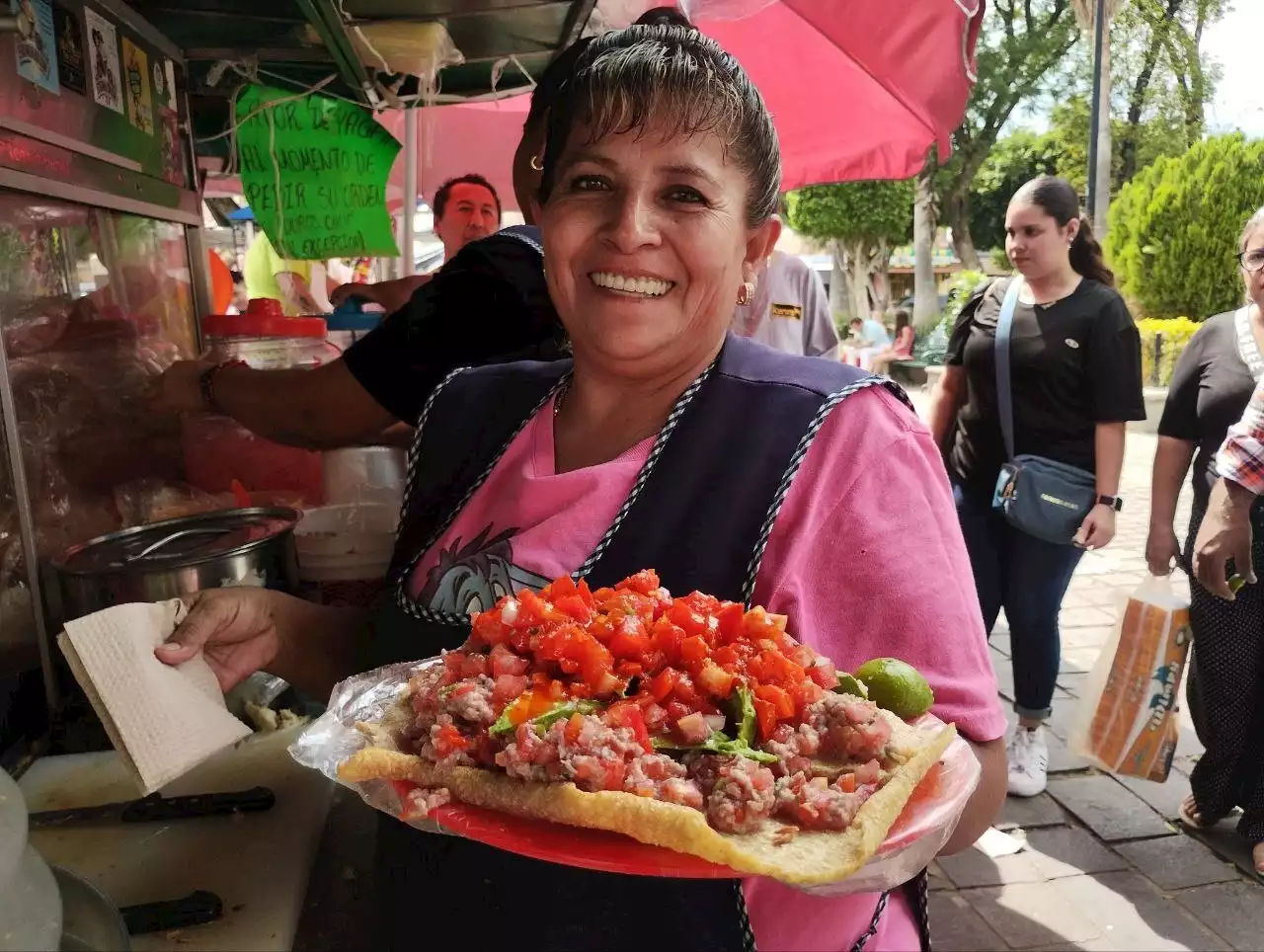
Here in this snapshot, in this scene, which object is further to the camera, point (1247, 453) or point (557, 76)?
point (1247, 453)

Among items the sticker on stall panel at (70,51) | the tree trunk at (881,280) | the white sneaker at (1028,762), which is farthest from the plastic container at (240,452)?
the tree trunk at (881,280)

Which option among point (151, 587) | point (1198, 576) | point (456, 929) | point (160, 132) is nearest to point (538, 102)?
point (151, 587)

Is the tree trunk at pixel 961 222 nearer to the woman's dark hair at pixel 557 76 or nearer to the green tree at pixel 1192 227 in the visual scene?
the green tree at pixel 1192 227

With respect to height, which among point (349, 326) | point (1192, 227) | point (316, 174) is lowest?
point (349, 326)

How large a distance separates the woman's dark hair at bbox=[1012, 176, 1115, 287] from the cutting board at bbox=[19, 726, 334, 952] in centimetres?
398

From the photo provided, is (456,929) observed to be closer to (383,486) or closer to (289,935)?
(289,935)

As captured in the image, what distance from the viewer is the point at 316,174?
4.09 meters

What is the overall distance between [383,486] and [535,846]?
1843mm

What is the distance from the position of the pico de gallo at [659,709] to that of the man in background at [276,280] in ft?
21.3

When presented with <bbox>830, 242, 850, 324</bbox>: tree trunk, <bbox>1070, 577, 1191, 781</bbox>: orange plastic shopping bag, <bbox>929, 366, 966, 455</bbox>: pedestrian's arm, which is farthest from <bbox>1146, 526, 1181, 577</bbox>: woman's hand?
<bbox>830, 242, 850, 324</bbox>: tree trunk

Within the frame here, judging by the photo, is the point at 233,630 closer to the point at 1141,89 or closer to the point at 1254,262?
the point at 1254,262

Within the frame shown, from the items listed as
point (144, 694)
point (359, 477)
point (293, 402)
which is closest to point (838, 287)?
point (359, 477)

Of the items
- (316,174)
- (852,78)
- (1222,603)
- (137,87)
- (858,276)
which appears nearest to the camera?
(137,87)

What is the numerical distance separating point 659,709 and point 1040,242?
12.5 feet
